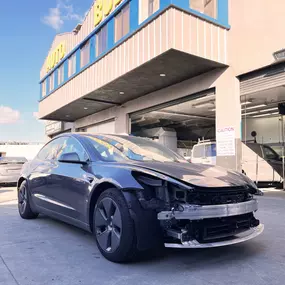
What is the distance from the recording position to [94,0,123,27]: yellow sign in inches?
536

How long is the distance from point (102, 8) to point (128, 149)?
40.7ft

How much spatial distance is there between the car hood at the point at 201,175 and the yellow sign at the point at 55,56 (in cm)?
1790

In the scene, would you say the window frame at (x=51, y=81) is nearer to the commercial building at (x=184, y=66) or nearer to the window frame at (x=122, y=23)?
the commercial building at (x=184, y=66)

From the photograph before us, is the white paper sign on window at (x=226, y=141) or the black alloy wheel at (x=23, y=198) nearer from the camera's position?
the black alloy wheel at (x=23, y=198)

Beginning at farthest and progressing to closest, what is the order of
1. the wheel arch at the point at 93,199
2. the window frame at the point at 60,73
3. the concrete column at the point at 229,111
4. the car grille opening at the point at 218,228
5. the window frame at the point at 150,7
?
the window frame at the point at 60,73, the window frame at the point at 150,7, the concrete column at the point at 229,111, the wheel arch at the point at 93,199, the car grille opening at the point at 218,228

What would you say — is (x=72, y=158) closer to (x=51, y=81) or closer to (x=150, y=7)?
(x=150, y=7)

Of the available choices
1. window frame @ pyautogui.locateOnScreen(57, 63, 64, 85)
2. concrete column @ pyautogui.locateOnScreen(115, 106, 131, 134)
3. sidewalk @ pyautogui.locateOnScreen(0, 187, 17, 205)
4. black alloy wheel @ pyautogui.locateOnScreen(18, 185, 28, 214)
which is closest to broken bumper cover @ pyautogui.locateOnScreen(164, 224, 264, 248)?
black alloy wheel @ pyautogui.locateOnScreen(18, 185, 28, 214)

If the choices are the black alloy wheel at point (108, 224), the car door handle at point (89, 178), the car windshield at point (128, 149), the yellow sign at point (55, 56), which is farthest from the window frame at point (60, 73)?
the black alloy wheel at point (108, 224)

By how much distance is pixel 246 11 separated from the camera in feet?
32.4

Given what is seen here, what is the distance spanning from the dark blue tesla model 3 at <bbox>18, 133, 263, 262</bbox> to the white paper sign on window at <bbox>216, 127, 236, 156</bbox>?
6.68 metres

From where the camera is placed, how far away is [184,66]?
34.9 ft

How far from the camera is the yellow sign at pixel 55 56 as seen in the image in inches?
780

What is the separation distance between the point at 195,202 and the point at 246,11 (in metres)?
8.88

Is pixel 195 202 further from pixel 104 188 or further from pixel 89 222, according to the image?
pixel 89 222
